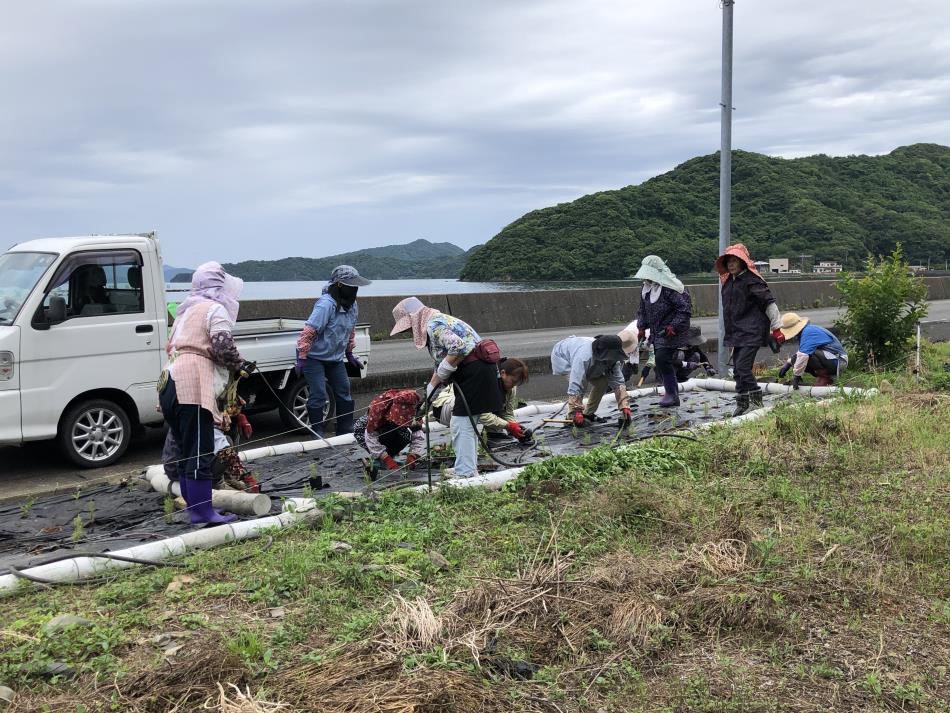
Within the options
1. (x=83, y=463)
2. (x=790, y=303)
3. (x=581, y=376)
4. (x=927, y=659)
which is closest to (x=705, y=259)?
(x=790, y=303)

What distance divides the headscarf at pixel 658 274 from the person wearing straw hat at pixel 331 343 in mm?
3258

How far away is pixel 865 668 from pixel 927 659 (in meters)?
0.29

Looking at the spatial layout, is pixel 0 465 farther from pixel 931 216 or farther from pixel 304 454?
pixel 931 216

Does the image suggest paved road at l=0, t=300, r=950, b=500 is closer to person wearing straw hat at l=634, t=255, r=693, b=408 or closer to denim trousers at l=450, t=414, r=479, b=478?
denim trousers at l=450, t=414, r=479, b=478

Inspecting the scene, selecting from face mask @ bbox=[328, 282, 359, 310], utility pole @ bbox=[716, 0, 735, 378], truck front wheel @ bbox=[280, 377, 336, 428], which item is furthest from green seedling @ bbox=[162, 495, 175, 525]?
utility pole @ bbox=[716, 0, 735, 378]

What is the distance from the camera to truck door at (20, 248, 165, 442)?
7.77 meters

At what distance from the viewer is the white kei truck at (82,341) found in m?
7.71

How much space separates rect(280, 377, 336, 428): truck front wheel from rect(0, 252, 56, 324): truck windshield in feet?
9.47

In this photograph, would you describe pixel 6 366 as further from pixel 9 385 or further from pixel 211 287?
pixel 211 287

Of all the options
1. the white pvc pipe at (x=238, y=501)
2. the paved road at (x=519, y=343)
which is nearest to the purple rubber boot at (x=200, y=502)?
the white pvc pipe at (x=238, y=501)

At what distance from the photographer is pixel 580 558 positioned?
4.55m

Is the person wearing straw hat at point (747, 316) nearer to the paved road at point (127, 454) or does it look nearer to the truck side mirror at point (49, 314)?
the paved road at point (127, 454)

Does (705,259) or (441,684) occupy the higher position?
(705,259)

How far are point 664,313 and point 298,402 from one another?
441 centimetres
